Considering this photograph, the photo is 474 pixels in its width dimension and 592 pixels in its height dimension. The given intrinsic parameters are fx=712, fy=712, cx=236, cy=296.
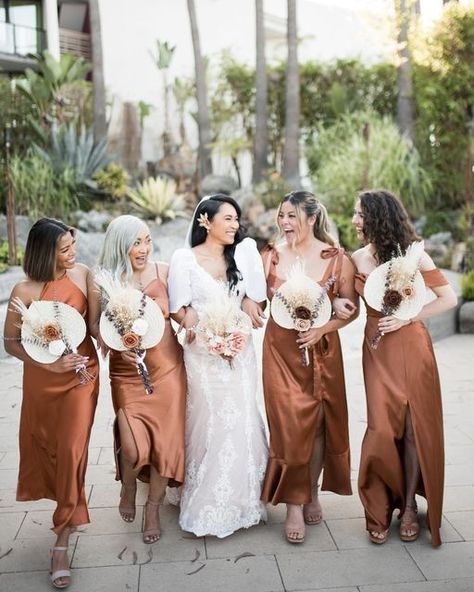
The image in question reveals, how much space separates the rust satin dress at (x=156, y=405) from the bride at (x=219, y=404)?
13 centimetres

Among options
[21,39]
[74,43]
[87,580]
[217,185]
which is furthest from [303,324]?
[74,43]

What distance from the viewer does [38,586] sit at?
3.38 m

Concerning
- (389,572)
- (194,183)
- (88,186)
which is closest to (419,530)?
(389,572)

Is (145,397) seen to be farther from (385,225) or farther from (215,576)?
(385,225)

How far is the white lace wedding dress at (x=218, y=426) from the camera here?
391 cm

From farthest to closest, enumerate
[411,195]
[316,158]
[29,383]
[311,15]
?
[311,15], [316,158], [411,195], [29,383]

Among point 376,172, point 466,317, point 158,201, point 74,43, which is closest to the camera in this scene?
point 466,317

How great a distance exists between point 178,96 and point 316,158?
20.2ft

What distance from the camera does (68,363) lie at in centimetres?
346

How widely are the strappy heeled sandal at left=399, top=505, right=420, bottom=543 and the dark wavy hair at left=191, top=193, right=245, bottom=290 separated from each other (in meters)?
1.56

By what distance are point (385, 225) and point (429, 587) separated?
5.88 feet

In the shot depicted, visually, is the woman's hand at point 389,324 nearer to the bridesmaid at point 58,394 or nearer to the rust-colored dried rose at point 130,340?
the rust-colored dried rose at point 130,340

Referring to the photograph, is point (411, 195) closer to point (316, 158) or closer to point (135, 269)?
point (316, 158)

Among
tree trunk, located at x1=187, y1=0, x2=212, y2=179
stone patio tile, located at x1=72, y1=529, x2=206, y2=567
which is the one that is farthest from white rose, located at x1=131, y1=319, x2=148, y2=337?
tree trunk, located at x1=187, y1=0, x2=212, y2=179
